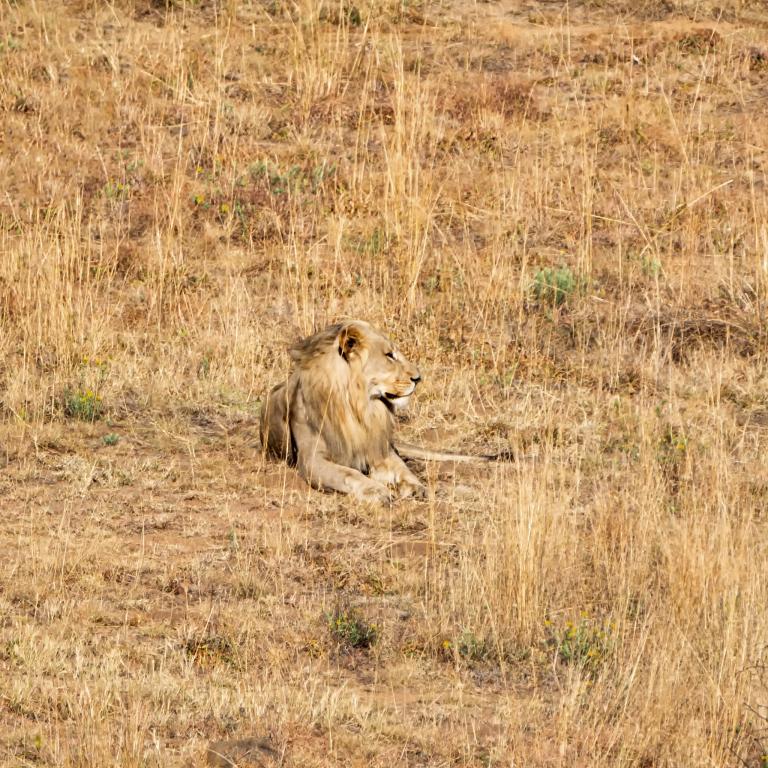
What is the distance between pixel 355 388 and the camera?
27.4 ft

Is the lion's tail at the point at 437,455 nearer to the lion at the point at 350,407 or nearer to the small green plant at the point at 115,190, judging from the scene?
the lion at the point at 350,407

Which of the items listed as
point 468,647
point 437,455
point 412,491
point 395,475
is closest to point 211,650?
point 468,647

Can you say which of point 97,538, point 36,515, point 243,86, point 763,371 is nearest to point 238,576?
point 97,538

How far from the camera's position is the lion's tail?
8680 mm

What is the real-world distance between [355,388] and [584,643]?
3.05 meters

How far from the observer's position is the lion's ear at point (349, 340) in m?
8.23

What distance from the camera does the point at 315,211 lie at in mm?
12969

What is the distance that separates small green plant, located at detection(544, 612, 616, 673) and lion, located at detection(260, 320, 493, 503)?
2497mm

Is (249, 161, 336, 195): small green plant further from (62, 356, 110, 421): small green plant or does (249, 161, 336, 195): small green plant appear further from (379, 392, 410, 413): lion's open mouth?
(379, 392, 410, 413): lion's open mouth

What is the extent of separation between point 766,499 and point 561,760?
3.56 meters

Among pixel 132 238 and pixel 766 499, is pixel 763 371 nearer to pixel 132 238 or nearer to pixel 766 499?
pixel 766 499

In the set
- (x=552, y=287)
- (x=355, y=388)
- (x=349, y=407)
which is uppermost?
(x=552, y=287)

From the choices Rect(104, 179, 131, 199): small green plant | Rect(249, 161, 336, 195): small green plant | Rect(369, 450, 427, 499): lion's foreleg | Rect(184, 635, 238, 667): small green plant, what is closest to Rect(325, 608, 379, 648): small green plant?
Rect(184, 635, 238, 667): small green plant

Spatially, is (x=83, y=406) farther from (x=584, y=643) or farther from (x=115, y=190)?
(x=584, y=643)
